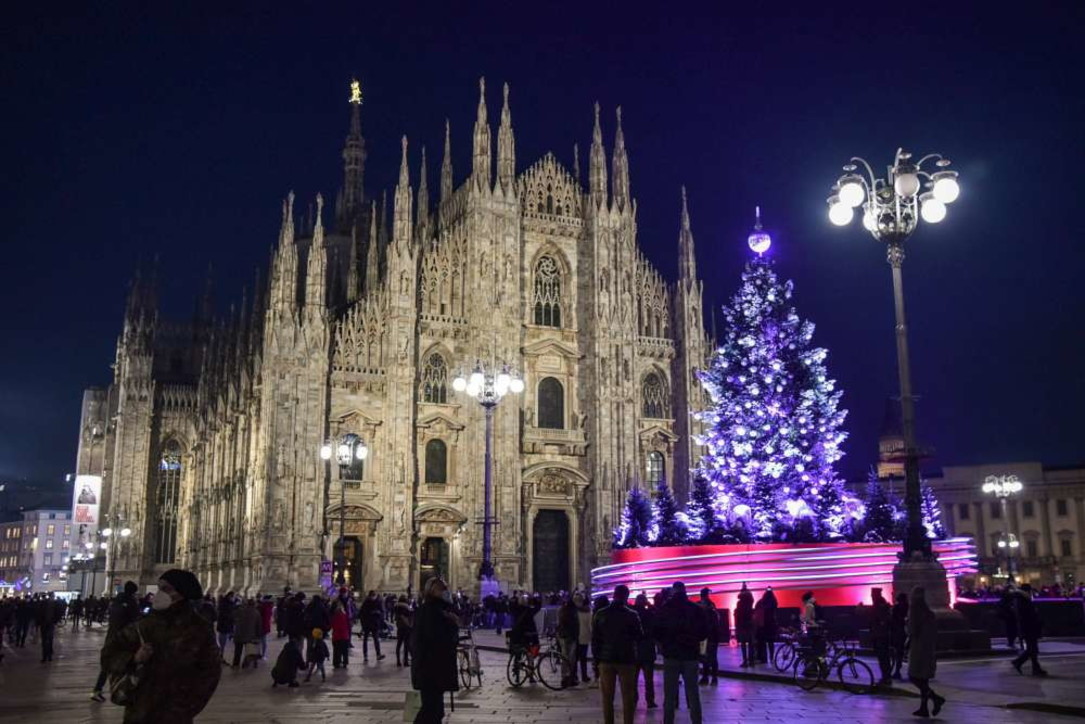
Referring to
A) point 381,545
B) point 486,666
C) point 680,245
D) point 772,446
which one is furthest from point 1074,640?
point 680,245

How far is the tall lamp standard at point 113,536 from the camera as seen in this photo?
2579 inches

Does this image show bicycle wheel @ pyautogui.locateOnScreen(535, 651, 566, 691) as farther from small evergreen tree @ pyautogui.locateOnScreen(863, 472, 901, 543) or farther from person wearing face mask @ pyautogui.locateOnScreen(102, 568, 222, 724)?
small evergreen tree @ pyautogui.locateOnScreen(863, 472, 901, 543)

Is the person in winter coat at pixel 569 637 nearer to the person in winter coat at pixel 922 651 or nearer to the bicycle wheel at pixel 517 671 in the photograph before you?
the bicycle wheel at pixel 517 671

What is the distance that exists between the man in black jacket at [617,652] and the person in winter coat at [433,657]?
2.53 meters

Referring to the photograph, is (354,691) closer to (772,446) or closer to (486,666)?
(486,666)

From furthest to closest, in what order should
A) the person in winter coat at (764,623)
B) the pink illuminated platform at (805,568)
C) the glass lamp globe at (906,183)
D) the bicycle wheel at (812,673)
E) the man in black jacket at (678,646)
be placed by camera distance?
1. the pink illuminated platform at (805,568)
2. the person in winter coat at (764,623)
3. the glass lamp globe at (906,183)
4. the bicycle wheel at (812,673)
5. the man in black jacket at (678,646)

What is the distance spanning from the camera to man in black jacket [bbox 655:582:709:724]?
38.0ft

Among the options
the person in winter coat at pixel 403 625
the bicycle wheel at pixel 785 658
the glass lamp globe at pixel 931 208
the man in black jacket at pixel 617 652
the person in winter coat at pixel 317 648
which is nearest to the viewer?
the man in black jacket at pixel 617 652

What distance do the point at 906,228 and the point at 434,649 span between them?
14836 mm

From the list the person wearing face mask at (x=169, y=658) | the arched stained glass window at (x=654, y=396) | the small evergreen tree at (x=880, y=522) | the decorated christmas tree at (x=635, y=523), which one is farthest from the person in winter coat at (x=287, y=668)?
the arched stained glass window at (x=654, y=396)

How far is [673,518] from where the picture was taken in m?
33.0

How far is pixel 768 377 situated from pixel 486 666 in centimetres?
1298

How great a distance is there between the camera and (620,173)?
171 feet

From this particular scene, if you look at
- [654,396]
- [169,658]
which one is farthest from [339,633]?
[654,396]
